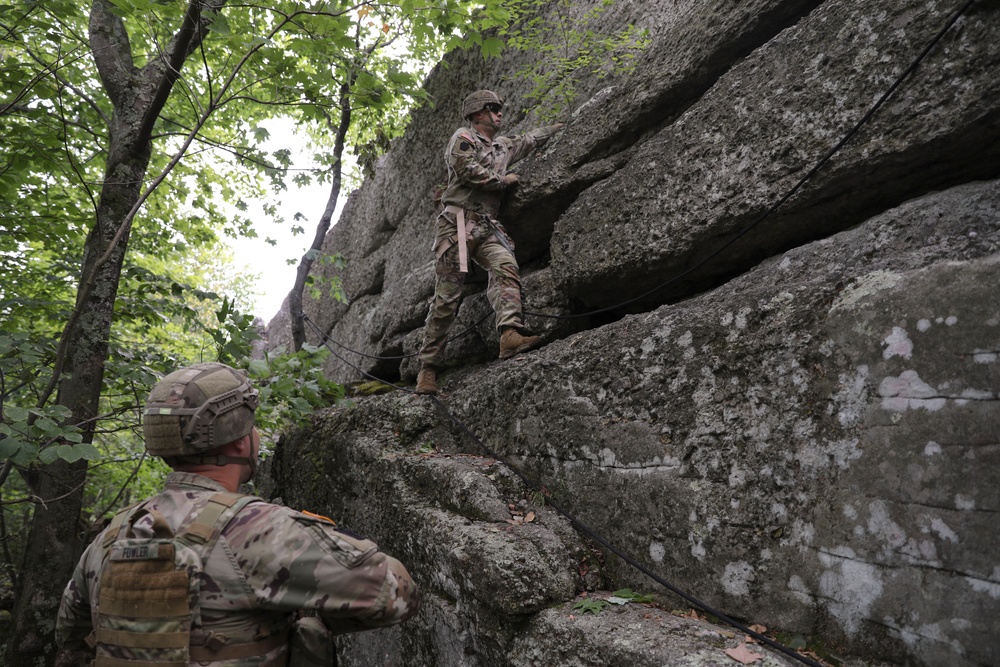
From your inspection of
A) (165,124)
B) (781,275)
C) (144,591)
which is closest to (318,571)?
(144,591)

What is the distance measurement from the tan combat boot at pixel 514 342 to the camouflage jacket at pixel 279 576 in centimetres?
311

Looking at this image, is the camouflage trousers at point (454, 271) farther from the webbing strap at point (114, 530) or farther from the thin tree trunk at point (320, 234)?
the thin tree trunk at point (320, 234)

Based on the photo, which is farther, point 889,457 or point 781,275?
point 781,275

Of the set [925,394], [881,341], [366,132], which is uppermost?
[366,132]

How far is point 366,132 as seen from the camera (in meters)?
10.3

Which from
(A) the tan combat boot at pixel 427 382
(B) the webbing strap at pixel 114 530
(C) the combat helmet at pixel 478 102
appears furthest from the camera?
(C) the combat helmet at pixel 478 102

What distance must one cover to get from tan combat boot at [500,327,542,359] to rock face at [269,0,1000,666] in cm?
18

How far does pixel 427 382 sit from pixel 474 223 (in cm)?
163

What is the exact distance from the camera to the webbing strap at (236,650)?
2105mm

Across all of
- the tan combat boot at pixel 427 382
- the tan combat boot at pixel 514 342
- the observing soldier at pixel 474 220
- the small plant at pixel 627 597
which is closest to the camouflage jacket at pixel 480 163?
the observing soldier at pixel 474 220

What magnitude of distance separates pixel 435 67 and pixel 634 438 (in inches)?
301

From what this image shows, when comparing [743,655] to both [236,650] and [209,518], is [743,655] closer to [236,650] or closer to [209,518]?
[236,650]

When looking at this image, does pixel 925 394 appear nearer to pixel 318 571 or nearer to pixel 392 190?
pixel 318 571

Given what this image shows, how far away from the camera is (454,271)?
5961 millimetres
